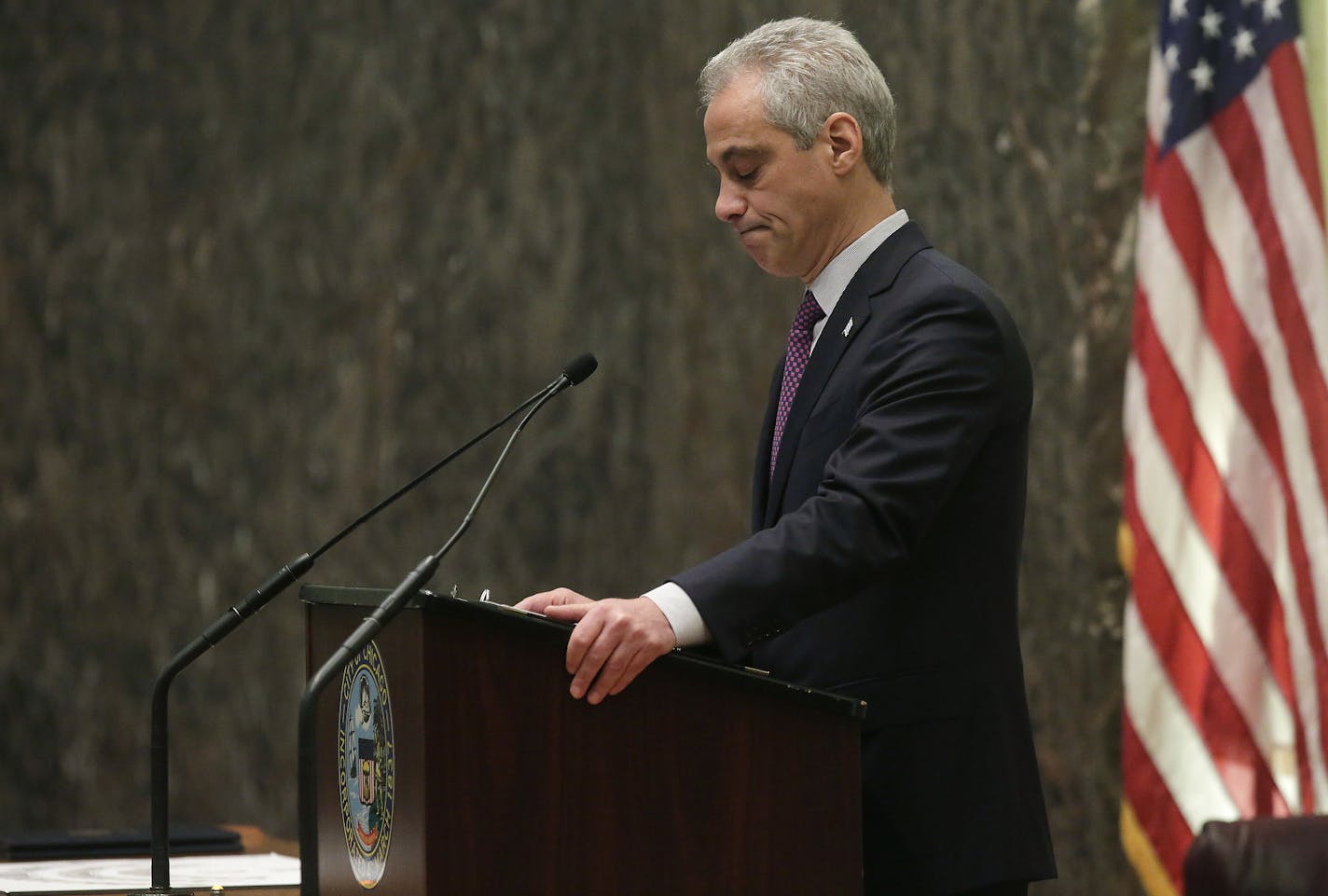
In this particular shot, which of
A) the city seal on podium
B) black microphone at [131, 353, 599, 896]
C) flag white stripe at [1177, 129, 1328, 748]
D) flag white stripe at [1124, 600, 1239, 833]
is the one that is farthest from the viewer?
flag white stripe at [1124, 600, 1239, 833]

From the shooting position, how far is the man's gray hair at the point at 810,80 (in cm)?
231

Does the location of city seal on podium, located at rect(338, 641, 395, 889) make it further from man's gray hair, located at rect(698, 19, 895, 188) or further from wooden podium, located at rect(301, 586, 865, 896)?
man's gray hair, located at rect(698, 19, 895, 188)

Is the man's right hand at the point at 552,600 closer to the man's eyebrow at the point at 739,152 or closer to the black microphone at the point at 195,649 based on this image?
the black microphone at the point at 195,649

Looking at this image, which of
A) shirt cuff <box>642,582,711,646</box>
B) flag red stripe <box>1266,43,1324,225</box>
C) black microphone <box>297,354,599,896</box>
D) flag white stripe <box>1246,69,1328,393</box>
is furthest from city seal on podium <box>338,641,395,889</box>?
flag red stripe <box>1266,43,1324,225</box>

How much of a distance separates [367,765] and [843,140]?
108 cm

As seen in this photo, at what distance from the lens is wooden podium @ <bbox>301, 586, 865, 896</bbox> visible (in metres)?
1.69

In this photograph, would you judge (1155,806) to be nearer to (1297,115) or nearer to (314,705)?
(1297,115)

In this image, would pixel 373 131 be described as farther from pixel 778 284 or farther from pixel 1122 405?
pixel 1122 405

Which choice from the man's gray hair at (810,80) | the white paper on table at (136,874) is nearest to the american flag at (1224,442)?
the man's gray hair at (810,80)

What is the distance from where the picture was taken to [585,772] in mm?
1764

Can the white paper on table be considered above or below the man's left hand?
below

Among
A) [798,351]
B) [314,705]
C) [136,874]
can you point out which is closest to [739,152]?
[798,351]

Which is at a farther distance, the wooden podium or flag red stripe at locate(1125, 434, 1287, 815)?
flag red stripe at locate(1125, 434, 1287, 815)

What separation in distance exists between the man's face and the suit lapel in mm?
106
